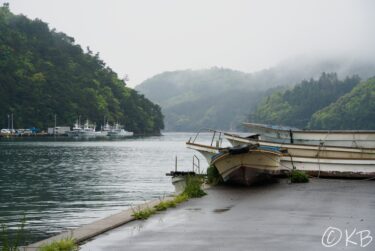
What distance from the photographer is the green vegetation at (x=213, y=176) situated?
24.2 meters

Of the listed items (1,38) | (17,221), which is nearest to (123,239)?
(17,221)

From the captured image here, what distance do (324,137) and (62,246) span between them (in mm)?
22195

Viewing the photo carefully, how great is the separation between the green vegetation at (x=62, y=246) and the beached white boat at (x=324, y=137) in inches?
812

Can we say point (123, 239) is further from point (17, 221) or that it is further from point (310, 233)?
point (17, 221)

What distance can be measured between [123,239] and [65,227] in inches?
293

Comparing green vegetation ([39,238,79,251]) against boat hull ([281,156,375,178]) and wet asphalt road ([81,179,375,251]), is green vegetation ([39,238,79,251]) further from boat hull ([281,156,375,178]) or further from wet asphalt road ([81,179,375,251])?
boat hull ([281,156,375,178])

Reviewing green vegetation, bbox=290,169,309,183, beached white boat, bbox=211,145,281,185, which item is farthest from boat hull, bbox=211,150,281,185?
green vegetation, bbox=290,169,309,183

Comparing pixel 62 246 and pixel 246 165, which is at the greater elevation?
pixel 246 165

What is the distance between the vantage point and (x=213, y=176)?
2444cm

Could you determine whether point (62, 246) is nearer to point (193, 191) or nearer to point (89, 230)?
point (89, 230)

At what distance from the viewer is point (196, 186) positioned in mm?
19516

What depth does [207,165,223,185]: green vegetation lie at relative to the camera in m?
24.2

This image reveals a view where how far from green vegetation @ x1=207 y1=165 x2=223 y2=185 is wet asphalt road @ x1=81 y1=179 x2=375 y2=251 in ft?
12.6

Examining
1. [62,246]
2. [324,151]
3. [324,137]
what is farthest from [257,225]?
[324,137]
